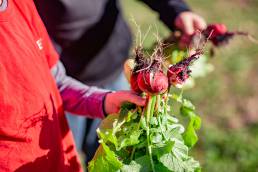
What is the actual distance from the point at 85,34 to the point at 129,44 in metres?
0.27

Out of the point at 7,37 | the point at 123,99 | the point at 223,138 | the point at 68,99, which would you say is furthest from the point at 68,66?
the point at 223,138

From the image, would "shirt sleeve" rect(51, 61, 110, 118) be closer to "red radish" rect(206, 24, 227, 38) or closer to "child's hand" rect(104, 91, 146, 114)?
"child's hand" rect(104, 91, 146, 114)

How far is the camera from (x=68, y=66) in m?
2.26

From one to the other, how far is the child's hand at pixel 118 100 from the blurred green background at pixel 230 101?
3.15 feet

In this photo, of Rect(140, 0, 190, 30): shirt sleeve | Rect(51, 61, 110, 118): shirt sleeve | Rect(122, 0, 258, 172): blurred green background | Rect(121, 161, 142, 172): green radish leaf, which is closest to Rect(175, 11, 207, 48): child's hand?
Rect(140, 0, 190, 30): shirt sleeve

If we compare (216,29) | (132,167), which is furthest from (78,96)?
(216,29)

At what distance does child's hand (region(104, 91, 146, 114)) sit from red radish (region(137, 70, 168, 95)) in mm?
100

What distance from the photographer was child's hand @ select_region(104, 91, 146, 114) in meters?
1.45

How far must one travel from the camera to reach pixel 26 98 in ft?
4.45

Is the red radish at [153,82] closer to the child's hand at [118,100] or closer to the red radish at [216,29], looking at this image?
the child's hand at [118,100]

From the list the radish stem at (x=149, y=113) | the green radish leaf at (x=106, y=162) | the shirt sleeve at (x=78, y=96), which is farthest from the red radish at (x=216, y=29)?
the green radish leaf at (x=106, y=162)

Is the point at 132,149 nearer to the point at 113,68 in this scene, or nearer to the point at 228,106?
the point at 113,68

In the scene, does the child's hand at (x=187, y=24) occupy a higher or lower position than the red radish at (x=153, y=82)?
lower

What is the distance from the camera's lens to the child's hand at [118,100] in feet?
4.77
